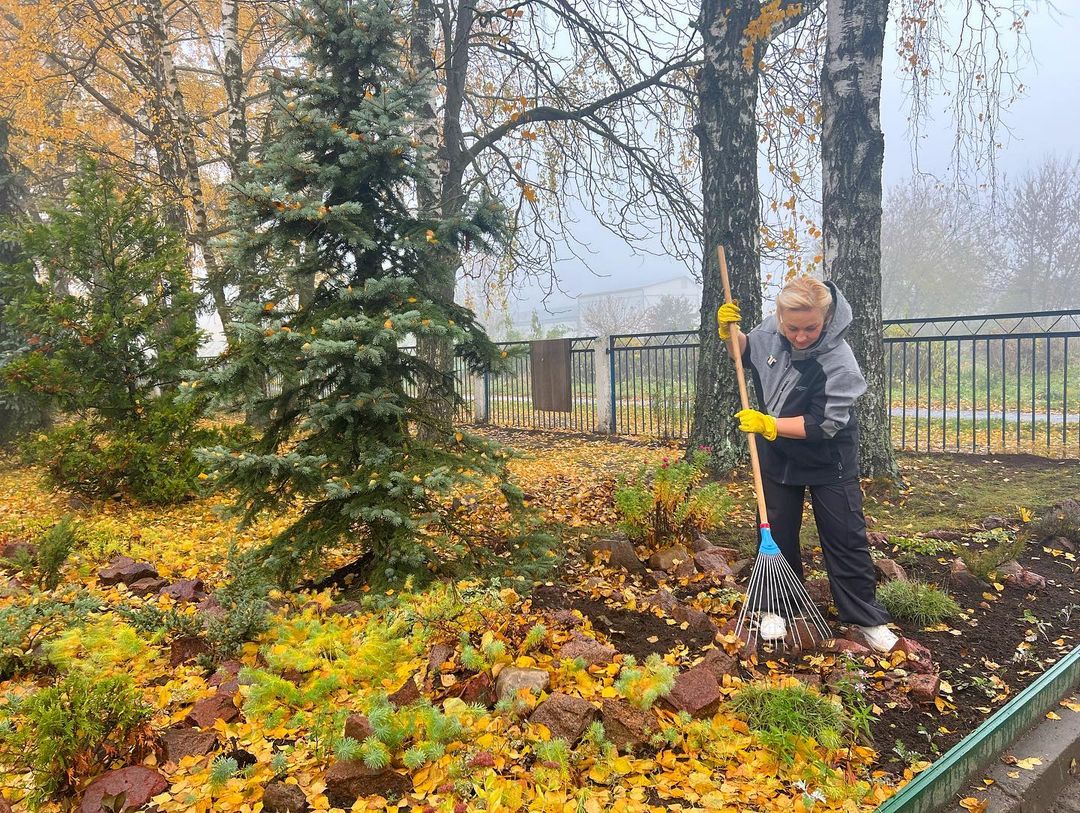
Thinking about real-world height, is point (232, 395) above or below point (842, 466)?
above

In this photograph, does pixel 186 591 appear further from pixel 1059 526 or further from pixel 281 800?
pixel 1059 526

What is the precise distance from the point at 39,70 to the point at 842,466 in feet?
44.3

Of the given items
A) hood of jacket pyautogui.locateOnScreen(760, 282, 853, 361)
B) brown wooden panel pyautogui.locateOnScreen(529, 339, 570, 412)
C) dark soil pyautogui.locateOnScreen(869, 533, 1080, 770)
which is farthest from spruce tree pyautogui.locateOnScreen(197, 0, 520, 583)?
brown wooden panel pyautogui.locateOnScreen(529, 339, 570, 412)

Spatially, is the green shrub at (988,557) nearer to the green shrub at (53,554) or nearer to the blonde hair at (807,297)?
the blonde hair at (807,297)

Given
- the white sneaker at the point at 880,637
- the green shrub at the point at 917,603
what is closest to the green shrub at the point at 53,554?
the white sneaker at the point at 880,637

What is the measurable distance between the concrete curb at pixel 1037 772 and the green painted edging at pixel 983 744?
33mm

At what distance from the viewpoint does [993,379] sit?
17109 millimetres

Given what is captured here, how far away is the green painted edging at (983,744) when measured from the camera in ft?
5.65

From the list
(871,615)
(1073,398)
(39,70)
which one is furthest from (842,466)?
(1073,398)

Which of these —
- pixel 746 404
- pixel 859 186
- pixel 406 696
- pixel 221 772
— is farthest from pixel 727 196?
pixel 221 772

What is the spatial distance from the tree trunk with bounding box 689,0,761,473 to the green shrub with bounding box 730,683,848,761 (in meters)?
3.66

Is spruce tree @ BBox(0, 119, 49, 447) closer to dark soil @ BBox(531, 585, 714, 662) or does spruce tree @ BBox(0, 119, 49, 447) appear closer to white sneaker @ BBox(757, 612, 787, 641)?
dark soil @ BBox(531, 585, 714, 662)

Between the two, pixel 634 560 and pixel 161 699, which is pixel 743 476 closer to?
pixel 634 560

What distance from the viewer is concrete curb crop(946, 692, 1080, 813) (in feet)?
6.23
